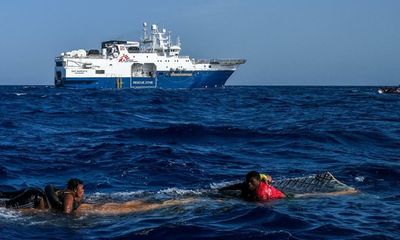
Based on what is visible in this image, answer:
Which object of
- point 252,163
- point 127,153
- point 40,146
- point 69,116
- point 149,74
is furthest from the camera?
point 149,74

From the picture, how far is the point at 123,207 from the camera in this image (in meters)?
9.37

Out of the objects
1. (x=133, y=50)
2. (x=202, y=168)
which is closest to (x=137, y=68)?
(x=133, y=50)

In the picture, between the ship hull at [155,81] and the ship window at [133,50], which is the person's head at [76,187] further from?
the ship window at [133,50]

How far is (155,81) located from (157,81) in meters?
0.31

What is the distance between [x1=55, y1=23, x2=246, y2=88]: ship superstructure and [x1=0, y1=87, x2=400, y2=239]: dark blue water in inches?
2204

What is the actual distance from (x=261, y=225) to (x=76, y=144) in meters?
11.0

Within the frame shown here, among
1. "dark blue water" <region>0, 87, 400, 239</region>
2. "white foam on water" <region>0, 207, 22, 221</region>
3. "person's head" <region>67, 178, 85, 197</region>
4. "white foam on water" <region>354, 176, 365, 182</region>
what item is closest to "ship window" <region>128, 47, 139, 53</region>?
"dark blue water" <region>0, 87, 400, 239</region>

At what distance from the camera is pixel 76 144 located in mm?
17750

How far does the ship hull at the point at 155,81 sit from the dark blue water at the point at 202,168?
55.8m

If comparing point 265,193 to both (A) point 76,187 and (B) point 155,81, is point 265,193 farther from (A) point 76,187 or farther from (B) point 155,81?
(B) point 155,81

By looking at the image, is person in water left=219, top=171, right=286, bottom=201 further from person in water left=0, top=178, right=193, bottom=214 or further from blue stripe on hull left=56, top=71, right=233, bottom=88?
blue stripe on hull left=56, top=71, right=233, bottom=88

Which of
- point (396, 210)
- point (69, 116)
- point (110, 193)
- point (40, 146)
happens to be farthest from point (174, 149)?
point (69, 116)

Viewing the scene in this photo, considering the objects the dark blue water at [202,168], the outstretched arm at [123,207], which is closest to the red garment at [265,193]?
the dark blue water at [202,168]

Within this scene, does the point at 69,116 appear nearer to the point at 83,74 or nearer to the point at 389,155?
the point at 389,155
